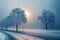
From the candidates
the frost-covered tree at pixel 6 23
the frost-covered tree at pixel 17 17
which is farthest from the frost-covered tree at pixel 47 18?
the frost-covered tree at pixel 6 23

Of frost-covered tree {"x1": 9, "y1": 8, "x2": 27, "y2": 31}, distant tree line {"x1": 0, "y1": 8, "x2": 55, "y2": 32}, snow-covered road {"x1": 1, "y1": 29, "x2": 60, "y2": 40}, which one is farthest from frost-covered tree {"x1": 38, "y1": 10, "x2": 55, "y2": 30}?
frost-covered tree {"x1": 9, "y1": 8, "x2": 27, "y2": 31}

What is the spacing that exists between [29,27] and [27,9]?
242 millimetres

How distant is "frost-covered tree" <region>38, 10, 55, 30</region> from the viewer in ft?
4.59

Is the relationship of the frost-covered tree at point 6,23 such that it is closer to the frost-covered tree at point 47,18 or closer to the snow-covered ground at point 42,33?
the snow-covered ground at point 42,33

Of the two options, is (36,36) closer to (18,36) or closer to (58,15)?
(18,36)

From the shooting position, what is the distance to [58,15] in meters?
1.41

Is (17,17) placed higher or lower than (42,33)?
higher

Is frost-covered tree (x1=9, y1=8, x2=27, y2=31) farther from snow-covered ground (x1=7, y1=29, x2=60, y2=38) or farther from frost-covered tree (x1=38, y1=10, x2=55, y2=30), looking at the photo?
frost-covered tree (x1=38, y1=10, x2=55, y2=30)

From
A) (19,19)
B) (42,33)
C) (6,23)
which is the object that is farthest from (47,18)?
(6,23)

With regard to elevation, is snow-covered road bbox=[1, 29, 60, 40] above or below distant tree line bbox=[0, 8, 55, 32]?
below

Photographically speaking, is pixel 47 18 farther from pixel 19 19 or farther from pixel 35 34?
pixel 19 19

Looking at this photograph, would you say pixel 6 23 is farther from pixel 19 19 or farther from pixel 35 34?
pixel 35 34

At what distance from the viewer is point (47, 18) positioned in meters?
1.40

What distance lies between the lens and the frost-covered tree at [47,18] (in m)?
1.40
